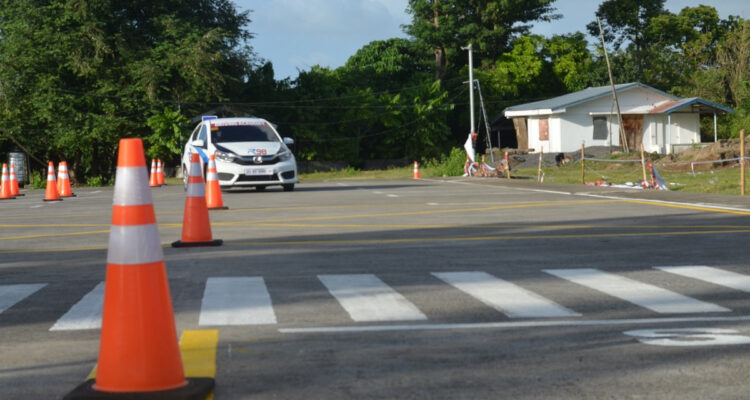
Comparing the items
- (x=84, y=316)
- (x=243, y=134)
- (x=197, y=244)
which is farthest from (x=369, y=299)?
(x=243, y=134)

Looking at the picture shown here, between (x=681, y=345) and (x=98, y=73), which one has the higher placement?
(x=98, y=73)

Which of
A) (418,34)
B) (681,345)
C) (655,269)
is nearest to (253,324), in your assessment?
(681,345)

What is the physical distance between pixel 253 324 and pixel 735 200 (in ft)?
45.6

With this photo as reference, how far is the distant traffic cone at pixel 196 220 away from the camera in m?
11.8

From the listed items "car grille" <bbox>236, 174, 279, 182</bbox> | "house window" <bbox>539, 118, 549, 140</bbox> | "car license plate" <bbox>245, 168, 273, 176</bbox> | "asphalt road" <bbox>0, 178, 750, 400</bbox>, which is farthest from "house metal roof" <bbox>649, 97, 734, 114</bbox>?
"asphalt road" <bbox>0, 178, 750, 400</bbox>

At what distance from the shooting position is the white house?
61.5 m

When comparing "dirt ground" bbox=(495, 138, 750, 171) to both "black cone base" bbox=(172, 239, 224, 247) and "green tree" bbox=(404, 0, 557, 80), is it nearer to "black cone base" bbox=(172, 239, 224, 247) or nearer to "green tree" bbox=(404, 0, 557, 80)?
"green tree" bbox=(404, 0, 557, 80)

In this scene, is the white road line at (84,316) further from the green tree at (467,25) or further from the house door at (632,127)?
the green tree at (467,25)

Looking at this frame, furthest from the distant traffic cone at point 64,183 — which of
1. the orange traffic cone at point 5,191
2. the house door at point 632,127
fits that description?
the house door at point 632,127

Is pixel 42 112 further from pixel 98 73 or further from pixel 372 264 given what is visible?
pixel 372 264

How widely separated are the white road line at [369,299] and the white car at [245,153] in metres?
16.3

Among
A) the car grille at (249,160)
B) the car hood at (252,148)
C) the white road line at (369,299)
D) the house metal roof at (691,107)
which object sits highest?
the house metal roof at (691,107)

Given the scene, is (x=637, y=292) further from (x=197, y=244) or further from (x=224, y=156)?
(x=224, y=156)

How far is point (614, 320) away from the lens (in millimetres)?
6711
